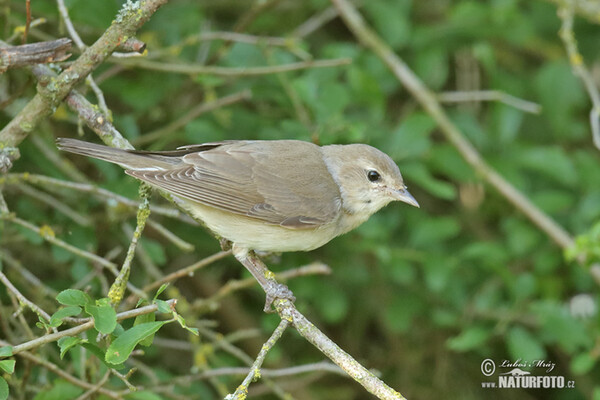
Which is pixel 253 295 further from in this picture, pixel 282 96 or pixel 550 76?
pixel 550 76

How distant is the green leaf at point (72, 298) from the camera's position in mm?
2686

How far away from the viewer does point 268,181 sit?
416 centimetres

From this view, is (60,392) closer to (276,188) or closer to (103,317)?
(103,317)

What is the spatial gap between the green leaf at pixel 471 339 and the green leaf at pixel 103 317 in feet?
8.49

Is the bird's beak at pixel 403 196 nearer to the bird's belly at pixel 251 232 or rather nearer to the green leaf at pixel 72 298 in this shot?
the bird's belly at pixel 251 232

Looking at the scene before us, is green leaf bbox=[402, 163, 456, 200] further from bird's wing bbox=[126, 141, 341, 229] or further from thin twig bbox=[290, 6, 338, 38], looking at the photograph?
thin twig bbox=[290, 6, 338, 38]

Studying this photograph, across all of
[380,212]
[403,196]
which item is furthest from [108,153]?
[380,212]

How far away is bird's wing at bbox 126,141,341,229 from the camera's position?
4023 millimetres

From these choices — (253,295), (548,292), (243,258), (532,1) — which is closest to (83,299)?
(243,258)

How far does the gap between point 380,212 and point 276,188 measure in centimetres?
126

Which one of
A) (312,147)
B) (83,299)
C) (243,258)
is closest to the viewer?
(83,299)

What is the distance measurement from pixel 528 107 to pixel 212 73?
215 cm

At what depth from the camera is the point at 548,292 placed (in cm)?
529

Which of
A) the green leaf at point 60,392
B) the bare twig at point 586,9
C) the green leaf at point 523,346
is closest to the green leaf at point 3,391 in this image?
the green leaf at point 60,392
